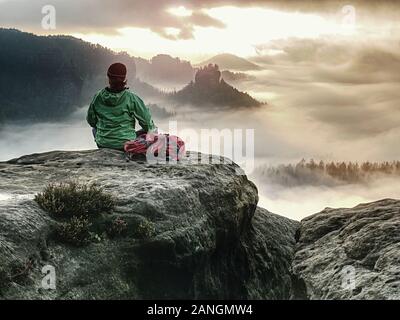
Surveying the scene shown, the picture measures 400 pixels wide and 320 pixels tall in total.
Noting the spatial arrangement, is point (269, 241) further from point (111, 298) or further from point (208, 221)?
point (111, 298)

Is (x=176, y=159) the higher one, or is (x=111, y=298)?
(x=176, y=159)

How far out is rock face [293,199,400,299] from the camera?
1555cm

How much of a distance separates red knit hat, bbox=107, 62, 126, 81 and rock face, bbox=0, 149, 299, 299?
218 cm

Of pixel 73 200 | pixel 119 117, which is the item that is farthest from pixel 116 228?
pixel 119 117

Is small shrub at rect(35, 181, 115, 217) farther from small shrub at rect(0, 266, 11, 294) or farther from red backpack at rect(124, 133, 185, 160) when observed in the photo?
red backpack at rect(124, 133, 185, 160)

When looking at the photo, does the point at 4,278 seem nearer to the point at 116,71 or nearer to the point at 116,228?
the point at 116,228

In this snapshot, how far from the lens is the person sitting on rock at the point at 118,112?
2133 centimetres

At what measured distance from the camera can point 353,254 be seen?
17.2 metres

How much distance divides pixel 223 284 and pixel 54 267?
561cm

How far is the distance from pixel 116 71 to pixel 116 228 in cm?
647
